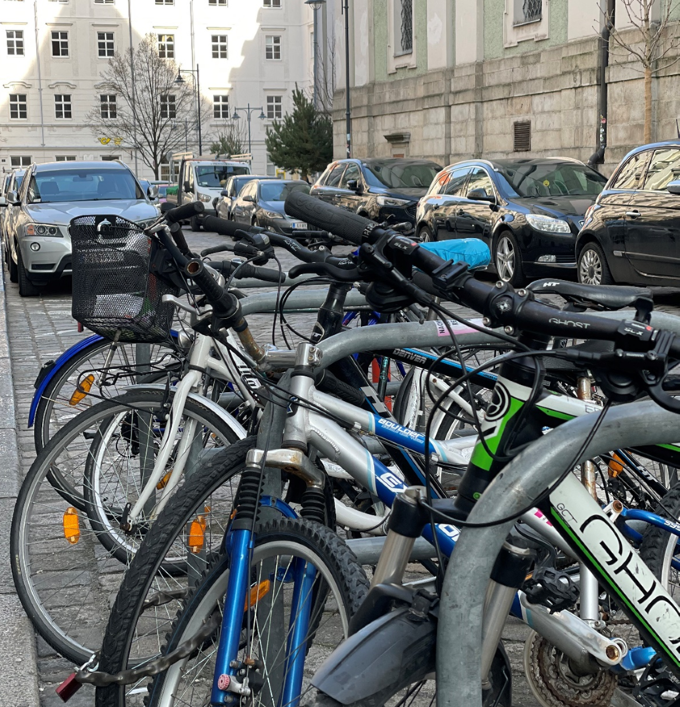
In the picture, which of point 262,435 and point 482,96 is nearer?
point 262,435

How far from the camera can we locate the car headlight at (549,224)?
48.3 ft

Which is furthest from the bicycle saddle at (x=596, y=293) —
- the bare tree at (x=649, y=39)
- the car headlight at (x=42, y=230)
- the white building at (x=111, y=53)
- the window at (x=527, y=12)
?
the white building at (x=111, y=53)

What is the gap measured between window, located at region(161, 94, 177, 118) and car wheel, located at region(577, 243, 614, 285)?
61.5 meters

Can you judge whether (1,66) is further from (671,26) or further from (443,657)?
(443,657)

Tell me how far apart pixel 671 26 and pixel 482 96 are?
28.8 ft

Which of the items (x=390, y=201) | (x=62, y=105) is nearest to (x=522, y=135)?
(x=390, y=201)

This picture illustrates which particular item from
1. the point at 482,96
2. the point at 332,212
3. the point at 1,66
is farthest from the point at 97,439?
the point at 1,66

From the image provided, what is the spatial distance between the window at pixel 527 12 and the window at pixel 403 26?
277 inches

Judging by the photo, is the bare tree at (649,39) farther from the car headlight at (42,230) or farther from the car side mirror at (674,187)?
the car headlight at (42,230)

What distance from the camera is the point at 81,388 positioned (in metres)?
4.54

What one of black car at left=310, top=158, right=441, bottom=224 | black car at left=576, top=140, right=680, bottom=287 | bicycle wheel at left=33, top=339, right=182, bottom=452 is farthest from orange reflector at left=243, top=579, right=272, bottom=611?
black car at left=310, top=158, right=441, bottom=224

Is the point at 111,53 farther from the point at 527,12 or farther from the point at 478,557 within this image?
the point at 478,557

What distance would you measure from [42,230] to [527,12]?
62.7 ft

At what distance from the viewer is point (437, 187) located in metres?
17.7
